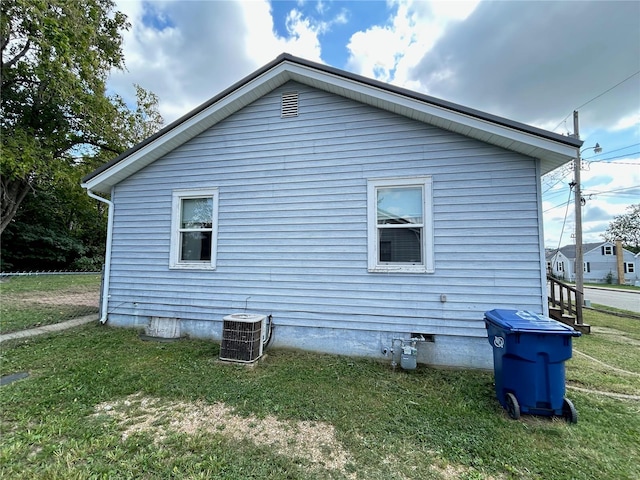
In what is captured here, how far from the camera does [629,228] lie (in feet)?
155

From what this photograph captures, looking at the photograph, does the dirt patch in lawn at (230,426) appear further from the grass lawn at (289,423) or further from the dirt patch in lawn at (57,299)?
the dirt patch in lawn at (57,299)

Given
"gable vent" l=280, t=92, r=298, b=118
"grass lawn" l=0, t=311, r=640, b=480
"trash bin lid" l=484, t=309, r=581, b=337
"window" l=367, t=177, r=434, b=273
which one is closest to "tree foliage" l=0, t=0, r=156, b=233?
"gable vent" l=280, t=92, r=298, b=118

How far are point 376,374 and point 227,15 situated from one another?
983cm

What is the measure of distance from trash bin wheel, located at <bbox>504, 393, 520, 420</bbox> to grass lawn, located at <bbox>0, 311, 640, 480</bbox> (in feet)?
0.30

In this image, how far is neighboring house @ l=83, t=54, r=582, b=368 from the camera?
4.32m

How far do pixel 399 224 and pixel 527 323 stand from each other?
2201mm

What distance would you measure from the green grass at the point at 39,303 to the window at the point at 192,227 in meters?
3.48

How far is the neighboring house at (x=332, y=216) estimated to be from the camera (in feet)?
14.2

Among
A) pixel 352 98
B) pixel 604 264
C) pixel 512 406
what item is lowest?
pixel 512 406

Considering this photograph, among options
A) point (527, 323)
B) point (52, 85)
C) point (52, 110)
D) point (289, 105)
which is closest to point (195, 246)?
point (289, 105)

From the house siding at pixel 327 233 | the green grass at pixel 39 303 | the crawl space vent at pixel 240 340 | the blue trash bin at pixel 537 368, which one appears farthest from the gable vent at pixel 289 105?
the green grass at pixel 39 303

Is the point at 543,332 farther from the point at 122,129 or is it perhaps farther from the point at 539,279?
the point at 122,129

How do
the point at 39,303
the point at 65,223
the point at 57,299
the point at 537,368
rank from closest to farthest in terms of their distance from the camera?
the point at 537,368, the point at 39,303, the point at 57,299, the point at 65,223

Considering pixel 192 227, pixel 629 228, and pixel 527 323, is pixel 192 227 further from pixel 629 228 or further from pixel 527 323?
pixel 629 228
